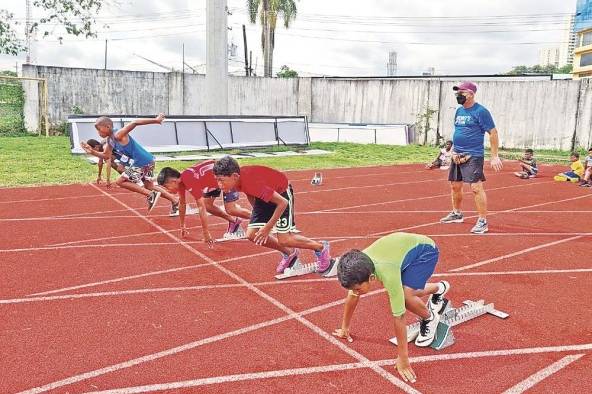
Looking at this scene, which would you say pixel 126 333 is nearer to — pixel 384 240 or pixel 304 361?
pixel 304 361

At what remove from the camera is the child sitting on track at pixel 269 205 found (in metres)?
4.51

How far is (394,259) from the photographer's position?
10.7 feet

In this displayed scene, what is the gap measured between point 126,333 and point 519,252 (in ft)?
15.4

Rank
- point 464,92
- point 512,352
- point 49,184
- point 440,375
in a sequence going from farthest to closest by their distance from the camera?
point 49,184
point 464,92
point 512,352
point 440,375

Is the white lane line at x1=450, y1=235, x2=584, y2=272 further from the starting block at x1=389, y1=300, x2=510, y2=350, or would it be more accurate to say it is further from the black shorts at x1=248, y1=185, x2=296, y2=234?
the black shorts at x1=248, y1=185, x2=296, y2=234

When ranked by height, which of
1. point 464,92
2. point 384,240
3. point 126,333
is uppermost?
point 464,92

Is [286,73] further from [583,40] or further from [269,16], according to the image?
[583,40]

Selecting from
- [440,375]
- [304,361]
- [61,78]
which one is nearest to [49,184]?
[304,361]

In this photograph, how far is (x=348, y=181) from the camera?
12297 millimetres

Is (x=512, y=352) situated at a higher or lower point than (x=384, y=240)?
lower

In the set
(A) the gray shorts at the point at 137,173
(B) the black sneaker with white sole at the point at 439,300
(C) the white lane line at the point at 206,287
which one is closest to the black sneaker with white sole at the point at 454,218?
(C) the white lane line at the point at 206,287

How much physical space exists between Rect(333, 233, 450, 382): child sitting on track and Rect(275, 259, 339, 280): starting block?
1.38 m

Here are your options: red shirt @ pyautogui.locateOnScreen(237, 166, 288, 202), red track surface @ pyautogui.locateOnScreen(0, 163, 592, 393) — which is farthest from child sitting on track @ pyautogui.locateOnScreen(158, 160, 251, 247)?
red shirt @ pyautogui.locateOnScreen(237, 166, 288, 202)

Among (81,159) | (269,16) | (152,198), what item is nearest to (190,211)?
(152,198)
